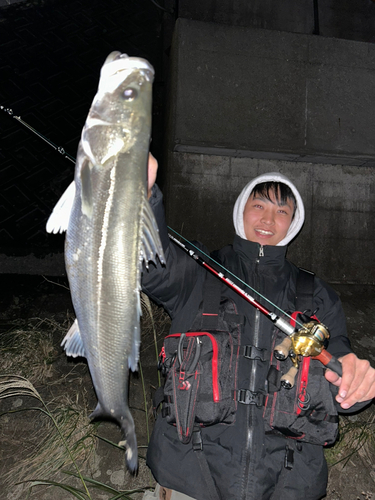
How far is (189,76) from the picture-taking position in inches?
238

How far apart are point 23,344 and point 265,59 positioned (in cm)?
597

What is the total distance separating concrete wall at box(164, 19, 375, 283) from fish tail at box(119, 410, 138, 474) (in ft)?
14.7

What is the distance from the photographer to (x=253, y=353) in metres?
2.52

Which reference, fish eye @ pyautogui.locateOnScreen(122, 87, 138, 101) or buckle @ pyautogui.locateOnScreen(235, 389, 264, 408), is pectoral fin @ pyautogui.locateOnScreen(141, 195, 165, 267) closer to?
fish eye @ pyautogui.locateOnScreen(122, 87, 138, 101)

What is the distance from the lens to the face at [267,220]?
121 inches

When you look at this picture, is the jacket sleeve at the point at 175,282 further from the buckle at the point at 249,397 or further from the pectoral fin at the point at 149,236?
the buckle at the point at 249,397

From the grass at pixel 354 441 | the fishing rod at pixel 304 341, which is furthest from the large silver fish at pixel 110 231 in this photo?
the grass at pixel 354 441

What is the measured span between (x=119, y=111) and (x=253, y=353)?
1.81 metres

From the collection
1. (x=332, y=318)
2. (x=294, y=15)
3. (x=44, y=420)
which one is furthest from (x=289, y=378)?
(x=294, y=15)

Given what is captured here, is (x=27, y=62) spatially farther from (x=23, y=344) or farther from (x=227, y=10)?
(x=23, y=344)

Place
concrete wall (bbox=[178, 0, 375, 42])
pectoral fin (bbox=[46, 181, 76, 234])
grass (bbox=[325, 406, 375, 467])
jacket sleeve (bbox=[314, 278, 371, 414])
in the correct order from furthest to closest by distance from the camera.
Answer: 1. concrete wall (bbox=[178, 0, 375, 42])
2. grass (bbox=[325, 406, 375, 467])
3. jacket sleeve (bbox=[314, 278, 371, 414])
4. pectoral fin (bbox=[46, 181, 76, 234])

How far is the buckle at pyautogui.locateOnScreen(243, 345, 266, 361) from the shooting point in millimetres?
2517

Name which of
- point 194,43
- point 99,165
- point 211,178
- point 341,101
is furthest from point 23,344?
point 341,101

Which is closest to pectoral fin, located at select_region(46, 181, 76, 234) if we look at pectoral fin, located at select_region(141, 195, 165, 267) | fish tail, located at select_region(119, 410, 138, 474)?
pectoral fin, located at select_region(141, 195, 165, 267)
